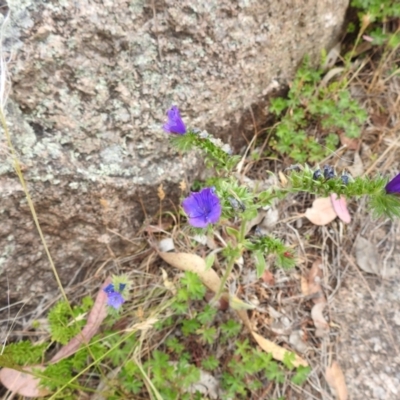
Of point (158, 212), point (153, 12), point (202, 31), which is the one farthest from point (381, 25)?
point (158, 212)

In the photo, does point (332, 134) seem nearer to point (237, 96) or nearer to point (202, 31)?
point (237, 96)

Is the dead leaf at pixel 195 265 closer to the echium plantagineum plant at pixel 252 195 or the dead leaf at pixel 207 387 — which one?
the dead leaf at pixel 207 387

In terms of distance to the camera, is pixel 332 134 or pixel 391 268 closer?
pixel 391 268

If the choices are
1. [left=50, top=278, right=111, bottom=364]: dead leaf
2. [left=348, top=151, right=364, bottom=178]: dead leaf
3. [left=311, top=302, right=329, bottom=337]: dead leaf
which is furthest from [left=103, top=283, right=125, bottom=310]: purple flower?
[left=348, top=151, right=364, bottom=178]: dead leaf

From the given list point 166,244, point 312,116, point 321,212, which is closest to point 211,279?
point 166,244

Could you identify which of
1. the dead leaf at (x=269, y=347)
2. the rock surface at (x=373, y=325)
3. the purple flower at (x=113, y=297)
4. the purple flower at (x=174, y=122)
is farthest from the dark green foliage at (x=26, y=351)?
the rock surface at (x=373, y=325)

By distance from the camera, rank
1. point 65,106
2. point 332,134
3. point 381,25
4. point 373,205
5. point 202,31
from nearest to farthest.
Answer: point 373,205 → point 65,106 → point 202,31 → point 332,134 → point 381,25

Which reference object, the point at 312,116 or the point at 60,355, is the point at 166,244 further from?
the point at 312,116
